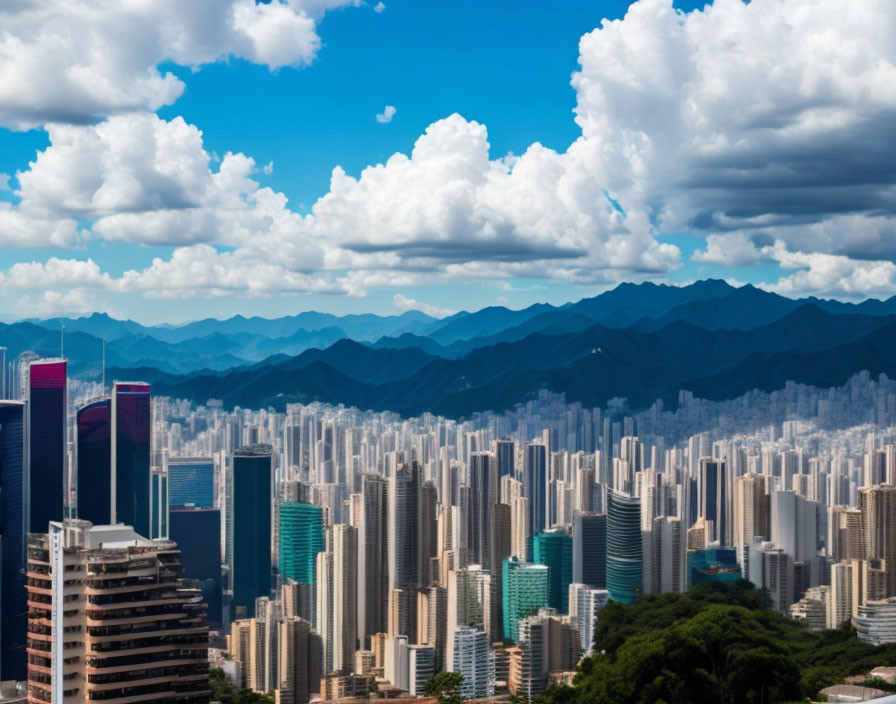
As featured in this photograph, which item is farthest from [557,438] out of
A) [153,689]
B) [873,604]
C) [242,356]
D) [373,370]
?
[153,689]

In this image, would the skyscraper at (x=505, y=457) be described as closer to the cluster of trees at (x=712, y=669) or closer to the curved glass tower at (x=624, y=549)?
the curved glass tower at (x=624, y=549)

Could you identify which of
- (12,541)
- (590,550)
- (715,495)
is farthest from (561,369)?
(12,541)

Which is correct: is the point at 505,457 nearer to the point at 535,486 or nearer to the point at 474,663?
the point at 535,486

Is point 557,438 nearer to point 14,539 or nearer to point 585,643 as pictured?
point 585,643

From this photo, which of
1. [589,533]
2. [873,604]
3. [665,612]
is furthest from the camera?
[589,533]

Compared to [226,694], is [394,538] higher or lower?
higher

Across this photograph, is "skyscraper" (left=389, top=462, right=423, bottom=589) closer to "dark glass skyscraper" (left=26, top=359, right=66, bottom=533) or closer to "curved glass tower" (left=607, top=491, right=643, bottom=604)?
"curved glass tower" (left=607, top=491, right=643, bottom=604)
